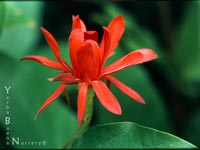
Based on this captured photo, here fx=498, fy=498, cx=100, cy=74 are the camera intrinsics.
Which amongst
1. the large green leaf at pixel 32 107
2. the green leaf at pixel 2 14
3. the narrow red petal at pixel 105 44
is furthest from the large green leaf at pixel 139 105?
the narrow red petal at pixel 105 44

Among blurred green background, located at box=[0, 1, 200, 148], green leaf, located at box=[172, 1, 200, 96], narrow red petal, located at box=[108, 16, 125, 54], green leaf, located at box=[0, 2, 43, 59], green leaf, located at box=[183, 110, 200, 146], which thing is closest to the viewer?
narrow red petal, located at box=[108, 16, 125, 54]

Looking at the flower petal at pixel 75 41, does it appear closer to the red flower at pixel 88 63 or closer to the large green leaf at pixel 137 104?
the red flower at pixel 88 63

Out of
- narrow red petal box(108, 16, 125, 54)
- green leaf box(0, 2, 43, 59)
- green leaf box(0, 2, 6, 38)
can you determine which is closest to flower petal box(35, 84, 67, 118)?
narrow red petal box(108, 16, 125, 54)

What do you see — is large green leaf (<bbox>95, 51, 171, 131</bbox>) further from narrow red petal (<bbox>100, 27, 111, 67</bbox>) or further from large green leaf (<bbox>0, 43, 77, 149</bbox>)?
narrow red petal (<bbox>100, 27, 111, 67</bbox>)

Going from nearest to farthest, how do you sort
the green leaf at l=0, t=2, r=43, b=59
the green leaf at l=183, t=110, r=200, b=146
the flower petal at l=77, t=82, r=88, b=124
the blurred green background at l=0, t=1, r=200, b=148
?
the flower petal at l=77, t=82, r=88, b=124 < the blurred green background at l=0, t=1, r=200, b=148 < the green leaf at l=0, t=2, r=43, b=59 < the green leaf at l=183, t=110, r=200, b=146

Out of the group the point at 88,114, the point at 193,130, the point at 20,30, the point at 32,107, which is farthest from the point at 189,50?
the point at 88,114

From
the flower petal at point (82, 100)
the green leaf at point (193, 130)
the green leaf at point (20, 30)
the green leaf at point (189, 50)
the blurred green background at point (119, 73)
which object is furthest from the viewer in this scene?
the green leaf at point (189, 50)

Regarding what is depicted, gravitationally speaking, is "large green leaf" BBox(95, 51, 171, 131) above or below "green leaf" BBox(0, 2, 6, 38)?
below

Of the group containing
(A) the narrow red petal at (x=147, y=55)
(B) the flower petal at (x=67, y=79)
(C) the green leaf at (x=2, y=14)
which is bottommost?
(B) the flower petal at (x=67, y=79)
